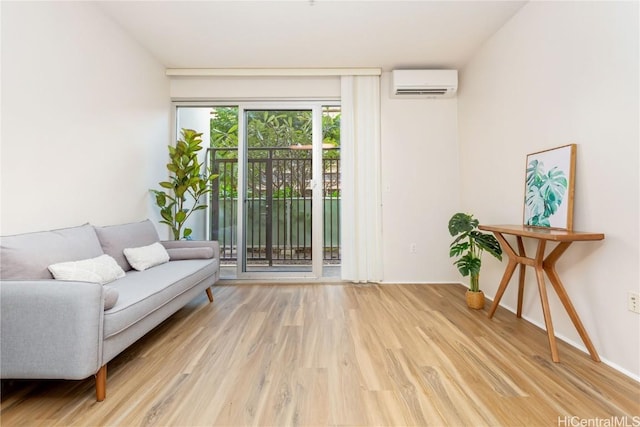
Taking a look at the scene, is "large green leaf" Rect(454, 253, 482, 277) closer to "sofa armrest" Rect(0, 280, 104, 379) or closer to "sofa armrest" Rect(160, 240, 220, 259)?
"sofa armrest" Rect(160, 240, 220, 259)

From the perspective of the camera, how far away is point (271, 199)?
365 centimetres

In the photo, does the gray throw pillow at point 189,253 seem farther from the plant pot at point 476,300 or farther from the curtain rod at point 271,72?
the plant pot at point 476,300

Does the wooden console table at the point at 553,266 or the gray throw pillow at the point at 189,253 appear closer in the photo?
the wooden console table at the point at 553,266

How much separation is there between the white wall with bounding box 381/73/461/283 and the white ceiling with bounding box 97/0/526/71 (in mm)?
594

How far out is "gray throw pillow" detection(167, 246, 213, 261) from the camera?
2.69 metres

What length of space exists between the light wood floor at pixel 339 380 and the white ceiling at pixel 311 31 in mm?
2706

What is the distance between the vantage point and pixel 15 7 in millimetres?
1694

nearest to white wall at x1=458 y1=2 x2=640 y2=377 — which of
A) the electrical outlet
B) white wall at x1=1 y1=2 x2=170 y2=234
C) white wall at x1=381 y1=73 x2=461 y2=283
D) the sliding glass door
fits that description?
the electrical outlet

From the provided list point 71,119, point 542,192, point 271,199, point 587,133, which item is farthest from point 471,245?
point 71,119

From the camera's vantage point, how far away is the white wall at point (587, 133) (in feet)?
5.02

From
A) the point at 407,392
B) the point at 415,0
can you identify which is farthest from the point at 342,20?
the point at 407,392

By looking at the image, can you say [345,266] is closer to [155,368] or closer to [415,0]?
[155,368]

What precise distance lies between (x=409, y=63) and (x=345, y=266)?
2.62 meters

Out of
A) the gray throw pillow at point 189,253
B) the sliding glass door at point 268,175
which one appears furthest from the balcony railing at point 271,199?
the gray throw pillow at point 189,253
